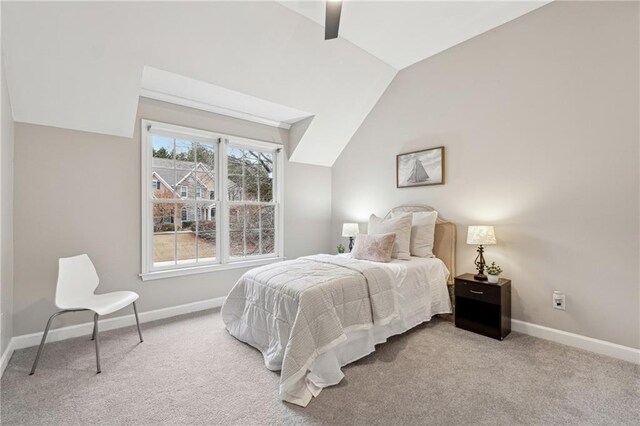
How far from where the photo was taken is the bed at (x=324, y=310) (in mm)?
1993

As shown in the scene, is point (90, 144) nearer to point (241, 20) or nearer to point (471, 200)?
point (241, 20)

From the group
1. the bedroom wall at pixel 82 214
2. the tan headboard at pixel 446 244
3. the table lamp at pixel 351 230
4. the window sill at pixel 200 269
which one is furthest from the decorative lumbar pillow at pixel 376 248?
the bedroom wall at pixel 82 214

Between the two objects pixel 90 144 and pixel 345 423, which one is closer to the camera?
pixel 345 423

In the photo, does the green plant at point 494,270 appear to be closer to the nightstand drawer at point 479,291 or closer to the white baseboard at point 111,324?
the nightstand drawer at point 479,291

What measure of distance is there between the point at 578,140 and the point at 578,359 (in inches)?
74.2

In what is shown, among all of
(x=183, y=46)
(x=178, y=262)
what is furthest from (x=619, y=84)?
(x=178, y=262)

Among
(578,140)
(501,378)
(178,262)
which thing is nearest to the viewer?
(501,378)

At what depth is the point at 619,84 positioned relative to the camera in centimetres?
240

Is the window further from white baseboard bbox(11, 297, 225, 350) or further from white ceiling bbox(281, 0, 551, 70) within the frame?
white ceiling bbox(281, 0, 551, 70)

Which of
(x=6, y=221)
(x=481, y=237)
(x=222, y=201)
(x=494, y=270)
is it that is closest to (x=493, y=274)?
(x=494, y=270)

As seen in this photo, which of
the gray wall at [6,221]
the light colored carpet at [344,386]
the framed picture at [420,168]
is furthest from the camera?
the framed picture at [420,168]

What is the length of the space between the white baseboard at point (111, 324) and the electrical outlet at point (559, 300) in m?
3.69

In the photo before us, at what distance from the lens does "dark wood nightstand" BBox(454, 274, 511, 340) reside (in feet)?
8.99

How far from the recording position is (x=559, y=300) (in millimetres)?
2697
